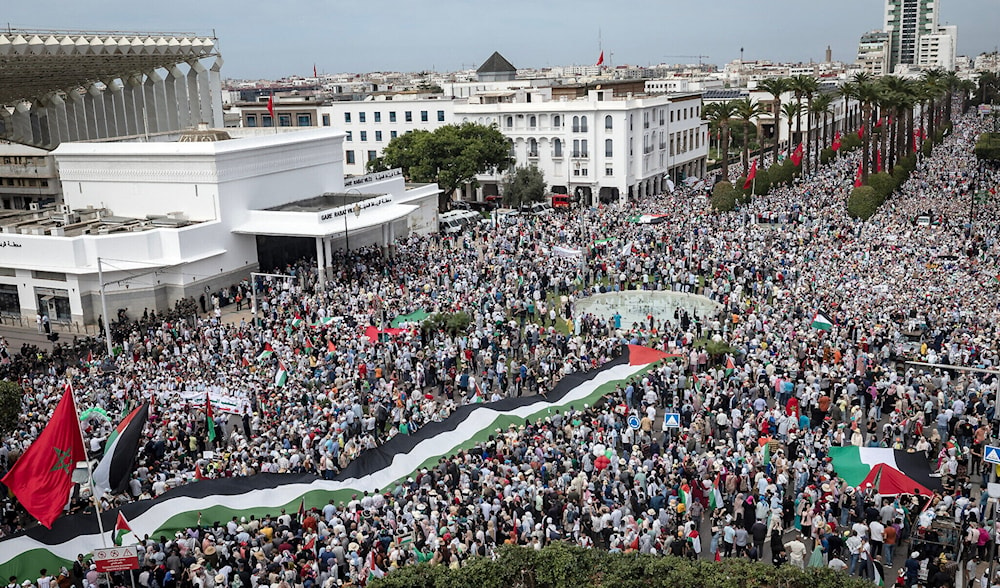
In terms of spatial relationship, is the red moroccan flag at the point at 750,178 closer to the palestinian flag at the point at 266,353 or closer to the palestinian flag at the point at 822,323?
the palestinian flag at the point at 822,323

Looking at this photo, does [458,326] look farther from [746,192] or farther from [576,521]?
[746,192]

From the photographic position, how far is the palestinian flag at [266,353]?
29.2 meters

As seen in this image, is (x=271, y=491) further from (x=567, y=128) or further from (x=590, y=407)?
(x=567, y=128)

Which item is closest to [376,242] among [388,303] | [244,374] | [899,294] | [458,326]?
[388,303]

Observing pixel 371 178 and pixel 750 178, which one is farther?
pixel 750 178

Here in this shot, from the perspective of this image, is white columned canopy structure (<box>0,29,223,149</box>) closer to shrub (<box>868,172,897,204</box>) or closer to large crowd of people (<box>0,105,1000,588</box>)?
large crowd of people (<box>0,105,1000,588</box>)

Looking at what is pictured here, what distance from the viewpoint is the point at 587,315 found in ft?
108

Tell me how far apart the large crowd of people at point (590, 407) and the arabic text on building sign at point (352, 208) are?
2626 millimetres

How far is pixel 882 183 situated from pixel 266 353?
4346cm

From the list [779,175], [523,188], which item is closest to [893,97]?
[779,175]

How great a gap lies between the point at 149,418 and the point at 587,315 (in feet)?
50.0

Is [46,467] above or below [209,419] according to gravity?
above

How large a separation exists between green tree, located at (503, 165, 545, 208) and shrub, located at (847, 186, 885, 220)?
893 inches

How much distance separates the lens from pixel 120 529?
17688 millimetres
